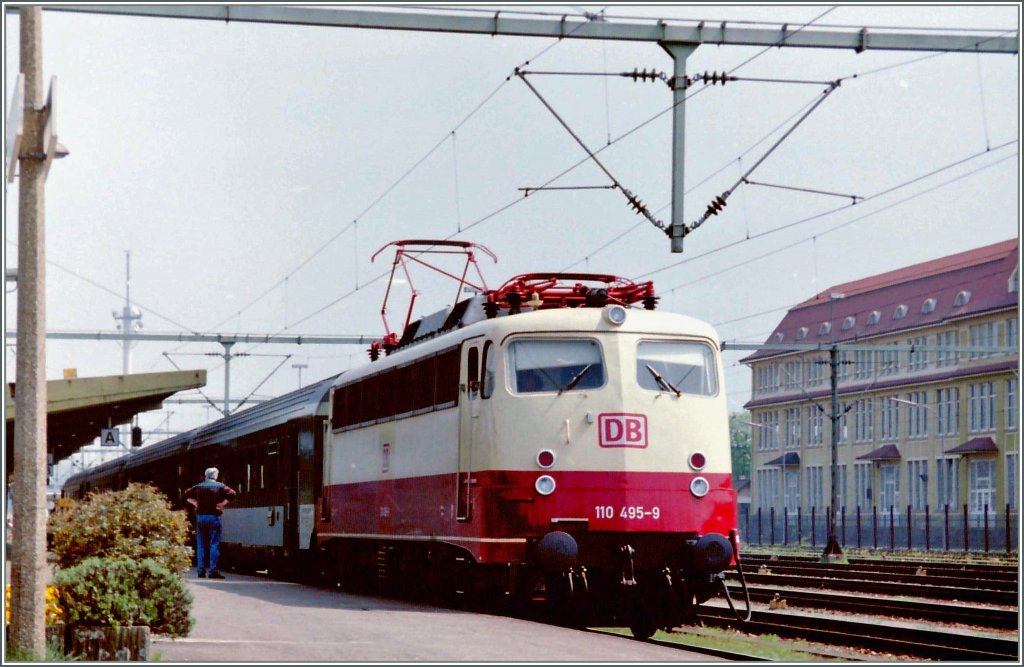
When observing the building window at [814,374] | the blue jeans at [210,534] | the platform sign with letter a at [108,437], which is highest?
the building window at [814,374]

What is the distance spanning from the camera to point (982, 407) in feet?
251

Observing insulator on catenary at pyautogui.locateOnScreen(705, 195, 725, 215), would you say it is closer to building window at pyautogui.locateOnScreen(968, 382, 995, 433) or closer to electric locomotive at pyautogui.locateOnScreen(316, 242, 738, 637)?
electric locomotive at pyautogui.locateOnScreen(316, 242, 738, 637)

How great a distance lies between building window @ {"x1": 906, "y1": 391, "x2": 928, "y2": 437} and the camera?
81.1 meters

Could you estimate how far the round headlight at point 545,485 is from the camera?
1606cm

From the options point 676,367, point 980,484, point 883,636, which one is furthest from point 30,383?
point 980,484

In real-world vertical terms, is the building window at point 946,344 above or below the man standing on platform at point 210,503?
above

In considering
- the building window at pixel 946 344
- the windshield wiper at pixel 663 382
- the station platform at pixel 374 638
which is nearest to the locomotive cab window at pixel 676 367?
the windshield wiper at pixel 663 382

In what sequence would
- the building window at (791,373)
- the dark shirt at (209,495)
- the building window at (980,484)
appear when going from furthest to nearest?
1. the building window at (791,373)
2. the building window at (980,484)
3. the dark shirt at (209,495)

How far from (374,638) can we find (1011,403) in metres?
65.0

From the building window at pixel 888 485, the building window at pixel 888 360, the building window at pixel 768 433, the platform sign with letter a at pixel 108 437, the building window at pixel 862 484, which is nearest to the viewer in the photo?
the platform sign with letter a at pixel 108 437

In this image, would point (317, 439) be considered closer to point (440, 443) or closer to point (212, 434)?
point (440, 443)

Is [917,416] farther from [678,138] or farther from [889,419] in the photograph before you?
[678,138]

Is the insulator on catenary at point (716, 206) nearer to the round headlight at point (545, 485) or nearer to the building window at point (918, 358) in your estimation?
the round headlight at point (545, 485)

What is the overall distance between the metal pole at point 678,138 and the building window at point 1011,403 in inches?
2325
